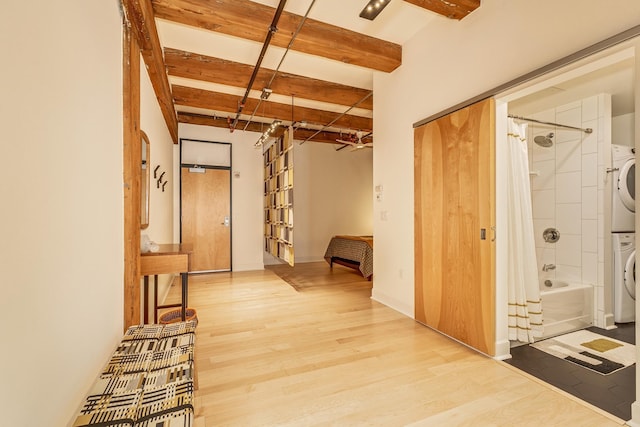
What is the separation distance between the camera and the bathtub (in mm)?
2906

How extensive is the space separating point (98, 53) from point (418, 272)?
323cm

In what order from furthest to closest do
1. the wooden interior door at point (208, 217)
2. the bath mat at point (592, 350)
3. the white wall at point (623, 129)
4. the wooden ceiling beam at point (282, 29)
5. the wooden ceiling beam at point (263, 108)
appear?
the wooden interior door at point (208, 217) → the wooden ceiling beam at point (263, 108) → the white wall at point (623, 129) → the wooden ceiling beam at point (282, 29) → the bath mat at point (592, 350)

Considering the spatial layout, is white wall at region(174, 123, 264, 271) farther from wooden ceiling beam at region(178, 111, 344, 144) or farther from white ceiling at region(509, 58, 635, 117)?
white ceiling at region(509, 58, 635, 117)

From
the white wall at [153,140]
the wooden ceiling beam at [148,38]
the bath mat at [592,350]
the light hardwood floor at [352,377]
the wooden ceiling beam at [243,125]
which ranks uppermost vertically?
the wooden ceiling beam at [243,125]

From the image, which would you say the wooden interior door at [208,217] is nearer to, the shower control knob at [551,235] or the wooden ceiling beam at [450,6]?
the wooden ceiling beam at [450,6]

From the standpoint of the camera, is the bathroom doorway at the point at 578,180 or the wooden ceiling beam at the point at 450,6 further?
the bathroom doorway at the point at 578,180

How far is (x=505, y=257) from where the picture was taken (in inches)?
96.6

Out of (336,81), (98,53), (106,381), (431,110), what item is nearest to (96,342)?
(106,381)

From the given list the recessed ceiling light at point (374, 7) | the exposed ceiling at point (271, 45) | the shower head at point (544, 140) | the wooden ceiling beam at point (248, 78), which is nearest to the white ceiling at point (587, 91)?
the shower head at point (544, 140)

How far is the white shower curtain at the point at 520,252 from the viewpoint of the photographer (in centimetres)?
267

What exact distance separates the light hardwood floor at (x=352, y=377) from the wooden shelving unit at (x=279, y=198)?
1.64m

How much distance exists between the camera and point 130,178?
6.57 ft

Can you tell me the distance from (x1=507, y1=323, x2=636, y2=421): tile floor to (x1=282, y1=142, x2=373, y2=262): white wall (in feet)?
17.5

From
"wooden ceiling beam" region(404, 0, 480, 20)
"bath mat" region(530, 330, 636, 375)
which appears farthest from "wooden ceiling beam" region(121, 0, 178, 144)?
"bath mat" region(530, 330, 636, 375)
